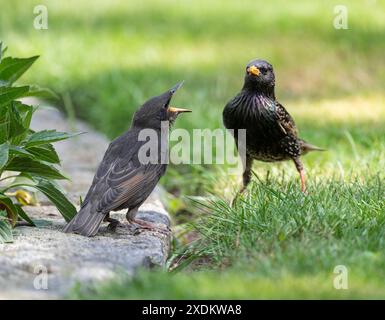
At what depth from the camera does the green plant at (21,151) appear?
17.8 ft

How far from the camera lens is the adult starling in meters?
5.57

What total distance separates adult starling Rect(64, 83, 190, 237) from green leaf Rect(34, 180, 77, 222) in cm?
13

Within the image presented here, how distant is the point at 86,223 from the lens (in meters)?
5.52

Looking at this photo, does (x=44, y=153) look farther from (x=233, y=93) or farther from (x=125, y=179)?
(x=233, y=93)

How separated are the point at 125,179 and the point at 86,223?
16.4 inches

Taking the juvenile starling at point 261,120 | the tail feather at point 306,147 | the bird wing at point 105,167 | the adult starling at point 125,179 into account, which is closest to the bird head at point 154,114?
the adult starling at point 125,179

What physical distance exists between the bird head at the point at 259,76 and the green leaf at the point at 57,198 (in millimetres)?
1664

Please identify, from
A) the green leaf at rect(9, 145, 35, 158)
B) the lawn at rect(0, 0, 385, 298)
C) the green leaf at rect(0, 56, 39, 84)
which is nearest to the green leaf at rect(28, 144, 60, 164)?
the green leaf at rect(9, 145, 35, 158)

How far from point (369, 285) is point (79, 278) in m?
1.45

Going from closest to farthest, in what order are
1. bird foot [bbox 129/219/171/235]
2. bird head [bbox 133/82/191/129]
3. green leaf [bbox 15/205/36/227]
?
green leaf [bbox 15/205/36/227] → bird foot [bbox 129/219/171/235] → bird head [bbox 133/82/191/129]

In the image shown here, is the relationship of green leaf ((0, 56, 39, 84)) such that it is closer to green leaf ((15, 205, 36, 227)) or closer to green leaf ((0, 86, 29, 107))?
green leaf ((0, 86, 29, 107))

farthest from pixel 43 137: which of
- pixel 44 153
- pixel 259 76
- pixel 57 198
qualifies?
pixel 259 76

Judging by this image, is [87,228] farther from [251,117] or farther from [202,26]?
[202,26]

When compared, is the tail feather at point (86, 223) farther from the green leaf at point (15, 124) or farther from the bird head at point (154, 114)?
the bird head at point (154, 114)
